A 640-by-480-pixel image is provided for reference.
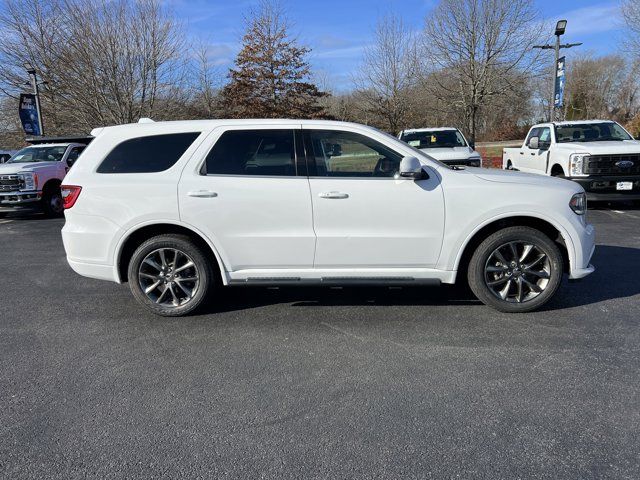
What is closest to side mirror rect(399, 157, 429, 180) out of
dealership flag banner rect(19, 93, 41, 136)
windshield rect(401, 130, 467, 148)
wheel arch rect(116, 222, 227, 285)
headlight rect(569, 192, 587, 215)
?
headlight rect(569, 192, 587, 215)

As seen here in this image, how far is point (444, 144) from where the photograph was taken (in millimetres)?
11875

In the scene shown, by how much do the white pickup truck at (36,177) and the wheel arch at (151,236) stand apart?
8485 mm

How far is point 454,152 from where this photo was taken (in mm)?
10844

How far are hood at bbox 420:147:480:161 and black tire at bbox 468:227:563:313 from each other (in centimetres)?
599

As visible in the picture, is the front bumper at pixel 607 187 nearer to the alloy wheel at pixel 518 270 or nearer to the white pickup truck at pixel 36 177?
the alloy wheel at pixel 518 270

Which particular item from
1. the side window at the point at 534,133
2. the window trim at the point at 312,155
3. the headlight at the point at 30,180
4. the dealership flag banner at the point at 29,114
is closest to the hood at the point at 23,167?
the headlight at the point at 30,180

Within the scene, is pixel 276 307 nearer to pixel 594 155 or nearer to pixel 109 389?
pixel 109 389

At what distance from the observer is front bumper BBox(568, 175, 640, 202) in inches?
381

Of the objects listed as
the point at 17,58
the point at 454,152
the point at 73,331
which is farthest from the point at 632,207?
the point at 17,58

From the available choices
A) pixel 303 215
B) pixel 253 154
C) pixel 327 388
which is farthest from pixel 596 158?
pixel 327 388

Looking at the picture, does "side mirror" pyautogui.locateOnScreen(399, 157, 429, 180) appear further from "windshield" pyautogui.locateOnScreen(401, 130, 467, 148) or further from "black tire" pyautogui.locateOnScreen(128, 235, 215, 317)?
"windshield" pyautogui.locateOnScreen(401, 130, 467, 148)

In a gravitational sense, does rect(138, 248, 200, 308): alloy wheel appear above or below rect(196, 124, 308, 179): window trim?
below

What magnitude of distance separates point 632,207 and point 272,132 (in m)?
9.85

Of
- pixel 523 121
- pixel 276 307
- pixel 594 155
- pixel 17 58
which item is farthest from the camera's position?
pixel 523 121
